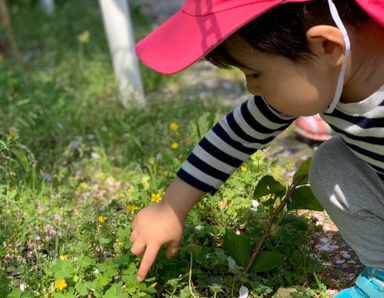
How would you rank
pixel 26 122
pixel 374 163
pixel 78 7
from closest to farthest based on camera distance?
pixel 374 163 < pixel 26 122 < pixel 78 7

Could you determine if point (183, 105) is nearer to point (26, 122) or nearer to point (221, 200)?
point (26, 122)

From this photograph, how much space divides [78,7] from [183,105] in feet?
11.3

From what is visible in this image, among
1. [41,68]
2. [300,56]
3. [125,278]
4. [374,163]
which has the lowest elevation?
[41,68]

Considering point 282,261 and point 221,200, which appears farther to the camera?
point 221,200

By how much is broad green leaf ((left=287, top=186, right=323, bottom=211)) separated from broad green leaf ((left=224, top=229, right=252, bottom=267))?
0.21 m

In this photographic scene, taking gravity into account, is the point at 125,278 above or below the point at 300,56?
below

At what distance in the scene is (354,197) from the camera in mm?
1746

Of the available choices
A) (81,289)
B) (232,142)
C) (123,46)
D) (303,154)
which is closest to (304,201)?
(232,142)

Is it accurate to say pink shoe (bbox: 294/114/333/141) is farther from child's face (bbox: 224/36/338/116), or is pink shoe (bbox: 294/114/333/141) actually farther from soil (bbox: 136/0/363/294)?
child's face (bbox: 224/36/338/116)

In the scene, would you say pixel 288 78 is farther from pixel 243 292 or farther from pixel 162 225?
pixel 243 292

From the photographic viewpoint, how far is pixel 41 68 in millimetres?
4723

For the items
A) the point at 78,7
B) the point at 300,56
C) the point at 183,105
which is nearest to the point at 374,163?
the point at 300,56

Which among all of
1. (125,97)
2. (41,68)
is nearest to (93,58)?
(41,68)

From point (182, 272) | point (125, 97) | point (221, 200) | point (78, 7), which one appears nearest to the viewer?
point (182, 272)
